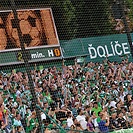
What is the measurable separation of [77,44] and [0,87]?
Answer: 10.9ft

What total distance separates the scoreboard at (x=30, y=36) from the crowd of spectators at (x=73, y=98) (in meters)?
0.49

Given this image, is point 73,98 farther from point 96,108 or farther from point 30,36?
point 30,36

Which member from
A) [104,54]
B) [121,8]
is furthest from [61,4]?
[121,8]

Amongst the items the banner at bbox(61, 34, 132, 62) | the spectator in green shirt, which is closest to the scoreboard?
the banner at bbox(61, 34, 132, 62)

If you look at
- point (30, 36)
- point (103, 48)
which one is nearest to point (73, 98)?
point (30, 36)

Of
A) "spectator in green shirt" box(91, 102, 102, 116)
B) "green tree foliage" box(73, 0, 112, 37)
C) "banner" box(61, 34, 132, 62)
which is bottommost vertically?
"spectator in green shirt" box(91, 102, 102, 116)

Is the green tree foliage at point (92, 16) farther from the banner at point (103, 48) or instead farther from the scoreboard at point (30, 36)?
the scoreboard at point (30, 36)

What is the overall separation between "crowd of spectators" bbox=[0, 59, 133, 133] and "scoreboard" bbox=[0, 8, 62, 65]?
0.49 metres

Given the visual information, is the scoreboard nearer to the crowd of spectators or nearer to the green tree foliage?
the crowd of spectators

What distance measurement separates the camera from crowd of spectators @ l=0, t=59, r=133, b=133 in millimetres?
9539

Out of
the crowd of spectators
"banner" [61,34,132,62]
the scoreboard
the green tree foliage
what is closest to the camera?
the crowd of spectators

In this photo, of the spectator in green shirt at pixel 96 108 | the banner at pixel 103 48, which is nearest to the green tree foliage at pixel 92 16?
the banner at pixel 103 48

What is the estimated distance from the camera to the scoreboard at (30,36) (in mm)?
11359

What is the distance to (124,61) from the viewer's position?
44.5 ft
